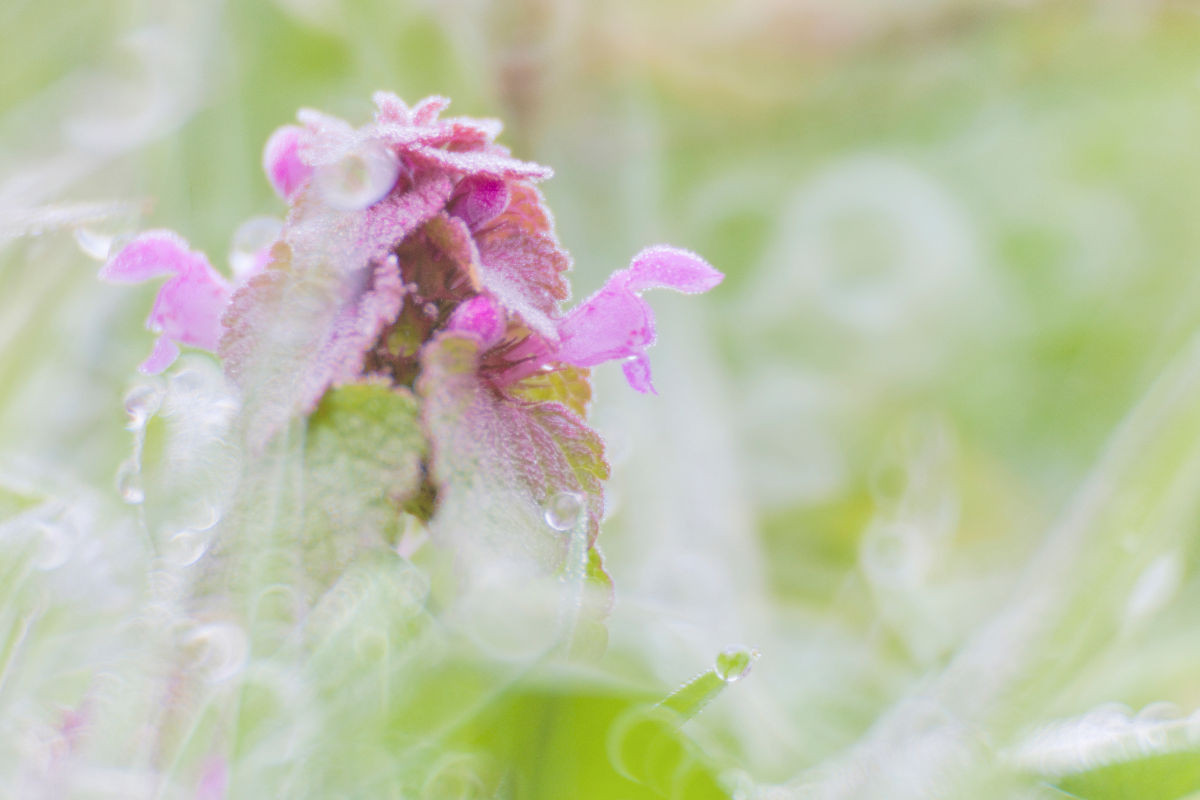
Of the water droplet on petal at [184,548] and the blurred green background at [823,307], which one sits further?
the blurred green background at [823,307]

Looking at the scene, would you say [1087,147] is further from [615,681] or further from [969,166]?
[615,681]

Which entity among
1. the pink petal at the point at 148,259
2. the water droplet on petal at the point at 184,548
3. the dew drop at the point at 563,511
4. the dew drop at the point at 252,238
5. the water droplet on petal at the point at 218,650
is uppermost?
the dew drop at the point at 252,238

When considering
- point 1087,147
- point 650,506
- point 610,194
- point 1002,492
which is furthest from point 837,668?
point 1087,147

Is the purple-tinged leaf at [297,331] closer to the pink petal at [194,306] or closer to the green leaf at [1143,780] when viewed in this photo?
the pink petal at [194,306]

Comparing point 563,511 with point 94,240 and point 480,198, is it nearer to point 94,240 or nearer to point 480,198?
point 480,198

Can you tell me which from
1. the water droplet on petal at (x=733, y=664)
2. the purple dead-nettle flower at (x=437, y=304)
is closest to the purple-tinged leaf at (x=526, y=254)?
the purple dead-nettle flower at (x=437, y=304)

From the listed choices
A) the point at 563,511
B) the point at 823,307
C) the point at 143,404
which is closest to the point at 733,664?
the point at 563,511
